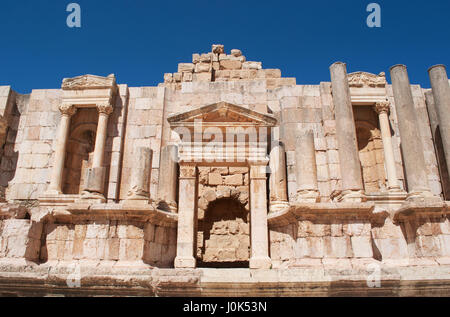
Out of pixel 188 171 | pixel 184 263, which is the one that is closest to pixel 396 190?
pixel 188 171

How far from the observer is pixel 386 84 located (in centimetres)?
1286

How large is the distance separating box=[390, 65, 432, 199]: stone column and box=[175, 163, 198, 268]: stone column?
5.66 metres

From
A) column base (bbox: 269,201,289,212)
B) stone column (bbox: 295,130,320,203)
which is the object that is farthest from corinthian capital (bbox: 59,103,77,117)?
stone column (bbox: 295,130,320,203)

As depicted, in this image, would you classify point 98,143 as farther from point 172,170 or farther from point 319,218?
point 319,218

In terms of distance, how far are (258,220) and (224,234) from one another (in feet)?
16.4

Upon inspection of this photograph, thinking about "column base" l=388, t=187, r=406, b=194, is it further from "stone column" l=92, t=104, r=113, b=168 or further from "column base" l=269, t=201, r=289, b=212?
"stone column" l=92, t=104, r=113, b=168

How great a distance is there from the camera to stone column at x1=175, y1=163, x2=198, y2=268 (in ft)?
27.0

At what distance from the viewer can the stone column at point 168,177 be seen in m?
10.2

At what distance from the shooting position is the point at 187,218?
338 inches

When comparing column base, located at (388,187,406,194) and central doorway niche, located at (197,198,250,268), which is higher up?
column base, located at (388,187,406,194)

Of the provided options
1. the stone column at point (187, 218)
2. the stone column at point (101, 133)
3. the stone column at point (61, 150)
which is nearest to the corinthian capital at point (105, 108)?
the stone column at point (101, 133)

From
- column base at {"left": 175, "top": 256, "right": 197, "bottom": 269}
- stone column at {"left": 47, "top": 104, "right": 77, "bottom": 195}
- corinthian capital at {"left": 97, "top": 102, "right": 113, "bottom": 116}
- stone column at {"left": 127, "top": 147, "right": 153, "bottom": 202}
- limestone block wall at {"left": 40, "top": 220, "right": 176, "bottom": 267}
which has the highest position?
corinthian capital at {"left": 97, "top": 102, "right": 113, "bottom": 116}
